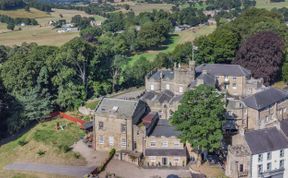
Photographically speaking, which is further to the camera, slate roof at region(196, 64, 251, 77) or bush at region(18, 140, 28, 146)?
slate roof at region(196, 64, 251, 77)

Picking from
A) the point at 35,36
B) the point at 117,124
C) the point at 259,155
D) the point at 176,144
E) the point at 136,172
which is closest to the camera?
the point at 259,155

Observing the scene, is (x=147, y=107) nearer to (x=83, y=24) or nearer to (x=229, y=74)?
(x=229, y=74)

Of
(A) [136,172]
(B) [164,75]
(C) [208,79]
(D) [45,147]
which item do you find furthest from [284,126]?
(D) [45,147]

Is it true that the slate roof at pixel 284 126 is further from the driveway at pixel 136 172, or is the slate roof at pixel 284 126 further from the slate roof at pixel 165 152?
the driveway at pixel 136 172

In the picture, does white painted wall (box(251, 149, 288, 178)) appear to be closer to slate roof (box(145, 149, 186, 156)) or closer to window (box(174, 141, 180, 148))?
slate roof (box(145, 149, 186, 156))

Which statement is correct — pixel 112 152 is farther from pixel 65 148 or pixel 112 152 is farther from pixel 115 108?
pixel 65 148

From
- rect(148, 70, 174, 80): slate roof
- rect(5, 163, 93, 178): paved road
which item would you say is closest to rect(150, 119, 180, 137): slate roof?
rect(5, 163, 93, 178): paved road

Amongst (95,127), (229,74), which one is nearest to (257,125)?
(229,74)
